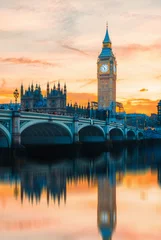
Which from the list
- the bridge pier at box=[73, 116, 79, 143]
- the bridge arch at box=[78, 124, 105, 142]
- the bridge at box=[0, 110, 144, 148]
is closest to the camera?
the bridge at box=[0, 110, 144, 148]

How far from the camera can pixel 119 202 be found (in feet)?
73.3

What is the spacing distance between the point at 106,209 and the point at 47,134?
6484 cm

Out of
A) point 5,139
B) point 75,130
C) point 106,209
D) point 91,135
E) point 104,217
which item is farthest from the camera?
point 91,135

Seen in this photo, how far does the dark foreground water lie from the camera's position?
16478mm

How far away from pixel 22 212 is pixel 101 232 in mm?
5089

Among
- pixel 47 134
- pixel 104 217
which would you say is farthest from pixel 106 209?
pixel 47 134

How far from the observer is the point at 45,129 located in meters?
80.8

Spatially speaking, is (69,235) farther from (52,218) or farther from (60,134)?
(60,134)

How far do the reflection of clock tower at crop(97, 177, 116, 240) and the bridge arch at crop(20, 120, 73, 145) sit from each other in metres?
46.8

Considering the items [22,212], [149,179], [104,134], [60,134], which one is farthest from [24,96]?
[22,212]

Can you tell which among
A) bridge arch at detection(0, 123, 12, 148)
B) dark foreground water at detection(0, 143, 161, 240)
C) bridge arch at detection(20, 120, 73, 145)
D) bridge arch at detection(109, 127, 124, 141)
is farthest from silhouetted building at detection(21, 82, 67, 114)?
dark foreground water at detection(0, 143, 161, 240)

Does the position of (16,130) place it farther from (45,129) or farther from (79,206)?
(79,206)

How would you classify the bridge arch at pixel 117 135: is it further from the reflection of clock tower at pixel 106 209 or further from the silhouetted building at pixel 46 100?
the reflection of clock tower at pixel 106 209

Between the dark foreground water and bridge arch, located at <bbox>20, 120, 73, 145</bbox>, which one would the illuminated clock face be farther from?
bridge arch, located at <bbox>20, 120, 73, 145</bbox>
